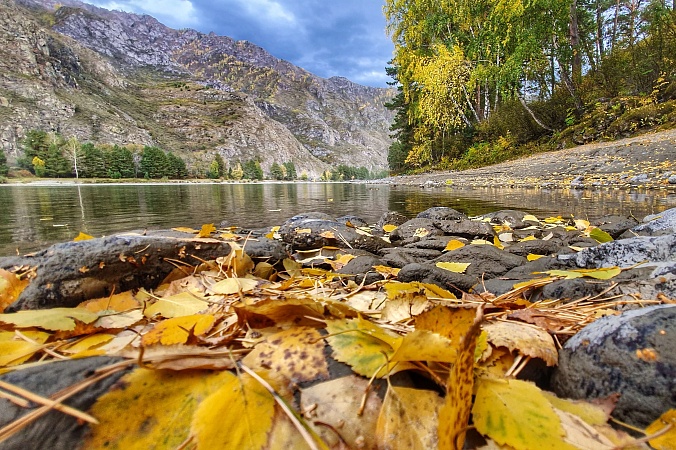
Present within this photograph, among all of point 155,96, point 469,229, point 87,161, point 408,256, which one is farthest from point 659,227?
point 155,96

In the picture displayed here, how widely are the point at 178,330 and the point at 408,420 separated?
0.54 meters

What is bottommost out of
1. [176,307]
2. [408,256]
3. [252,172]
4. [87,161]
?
[408,256]

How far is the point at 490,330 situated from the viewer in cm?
74

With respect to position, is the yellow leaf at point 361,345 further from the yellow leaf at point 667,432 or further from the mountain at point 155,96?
the mountain at point 155,96

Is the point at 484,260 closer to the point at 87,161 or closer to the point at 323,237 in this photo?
the point at 323,237

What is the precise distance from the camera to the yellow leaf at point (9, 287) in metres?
1.09

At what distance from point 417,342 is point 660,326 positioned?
0.49 meters

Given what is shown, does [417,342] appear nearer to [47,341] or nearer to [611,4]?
[47,341]

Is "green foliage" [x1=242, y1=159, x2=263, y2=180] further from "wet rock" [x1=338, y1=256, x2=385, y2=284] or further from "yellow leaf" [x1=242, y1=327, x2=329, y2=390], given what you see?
"yellow leaf" [x1=242, y1=327, x2=329, y2=390]

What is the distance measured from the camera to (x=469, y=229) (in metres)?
3.21

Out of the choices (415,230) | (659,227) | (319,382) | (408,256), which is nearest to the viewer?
(319,382)

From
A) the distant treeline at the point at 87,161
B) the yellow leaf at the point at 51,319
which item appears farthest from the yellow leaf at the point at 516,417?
the distant treeline at the point at 87,161

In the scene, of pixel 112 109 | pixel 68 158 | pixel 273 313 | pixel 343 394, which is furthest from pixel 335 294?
pixel 112 109

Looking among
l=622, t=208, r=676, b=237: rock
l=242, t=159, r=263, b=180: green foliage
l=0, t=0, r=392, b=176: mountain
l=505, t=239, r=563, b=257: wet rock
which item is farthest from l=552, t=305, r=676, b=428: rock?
l=0, t=0, r=392, b=176: mountain
